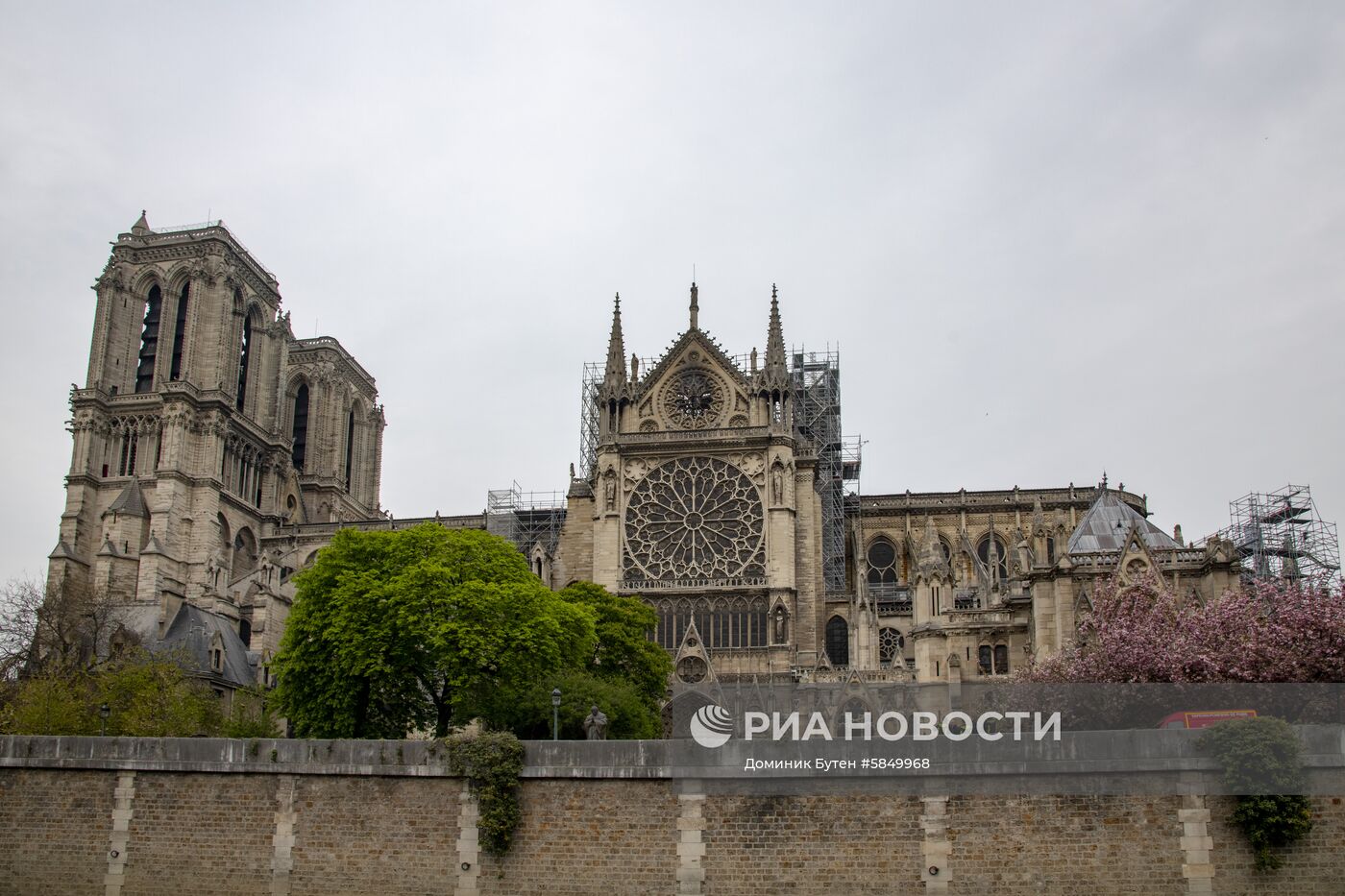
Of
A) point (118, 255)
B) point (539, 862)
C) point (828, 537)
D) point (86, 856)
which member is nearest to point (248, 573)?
point (118, 255)

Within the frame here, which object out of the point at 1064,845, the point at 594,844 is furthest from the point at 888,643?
the point at 594,844

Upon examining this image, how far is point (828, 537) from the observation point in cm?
6194

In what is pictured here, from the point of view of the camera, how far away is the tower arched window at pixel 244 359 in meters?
78.9

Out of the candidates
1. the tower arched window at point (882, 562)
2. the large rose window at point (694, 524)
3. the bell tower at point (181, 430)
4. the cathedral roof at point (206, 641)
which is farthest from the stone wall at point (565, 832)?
the tower arched window at point (882, 562)

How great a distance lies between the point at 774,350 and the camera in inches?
2331

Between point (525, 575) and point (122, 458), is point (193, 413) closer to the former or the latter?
point (122, 458)

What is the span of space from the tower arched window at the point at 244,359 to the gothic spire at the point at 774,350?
34882 mm

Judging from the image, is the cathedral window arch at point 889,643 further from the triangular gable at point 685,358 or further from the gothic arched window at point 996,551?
the triangular gable at point 685,358

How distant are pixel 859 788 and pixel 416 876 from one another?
8845 millimetres

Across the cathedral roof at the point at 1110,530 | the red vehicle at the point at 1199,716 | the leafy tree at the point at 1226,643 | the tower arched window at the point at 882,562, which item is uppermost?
the tower arched window at the point at 882,562

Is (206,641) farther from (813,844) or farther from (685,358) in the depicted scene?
(813,844)

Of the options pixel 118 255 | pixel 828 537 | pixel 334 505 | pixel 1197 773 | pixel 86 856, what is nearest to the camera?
pixel 1197 773

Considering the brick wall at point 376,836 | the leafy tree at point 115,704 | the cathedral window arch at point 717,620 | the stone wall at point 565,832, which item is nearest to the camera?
the stone wall at point 565,832

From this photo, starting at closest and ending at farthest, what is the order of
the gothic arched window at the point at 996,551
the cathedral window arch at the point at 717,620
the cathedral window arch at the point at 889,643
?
the cathedral window arch at the point at 717,620 < the cathedral window arch at the point at 889,643 < the gothic arched window at the point at 996,551
